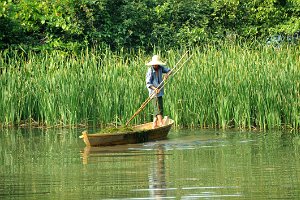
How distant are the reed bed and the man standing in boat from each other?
0.65 m

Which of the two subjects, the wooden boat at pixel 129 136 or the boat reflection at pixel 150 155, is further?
the wooden boat at pixel 129 136

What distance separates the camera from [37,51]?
973 inches

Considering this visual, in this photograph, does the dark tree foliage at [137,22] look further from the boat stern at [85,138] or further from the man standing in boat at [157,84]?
the boat stern at [85,138]

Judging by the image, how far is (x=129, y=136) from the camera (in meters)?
16.5

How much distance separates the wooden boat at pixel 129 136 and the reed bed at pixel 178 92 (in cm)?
120

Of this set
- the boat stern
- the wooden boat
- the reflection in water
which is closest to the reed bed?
the wooden boat

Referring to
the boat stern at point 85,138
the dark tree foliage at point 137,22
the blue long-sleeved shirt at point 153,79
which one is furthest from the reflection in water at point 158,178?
the dark tree foliage at point 137,22

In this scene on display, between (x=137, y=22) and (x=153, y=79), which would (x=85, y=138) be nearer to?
(x=153, y=79)

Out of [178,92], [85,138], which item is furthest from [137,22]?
[85,138]

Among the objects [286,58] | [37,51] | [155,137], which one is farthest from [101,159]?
[37,51]

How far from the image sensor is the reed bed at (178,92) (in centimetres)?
1788

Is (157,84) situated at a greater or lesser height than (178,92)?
greater

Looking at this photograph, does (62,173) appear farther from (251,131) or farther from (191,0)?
(191,0)

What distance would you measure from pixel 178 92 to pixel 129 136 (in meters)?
2.65
